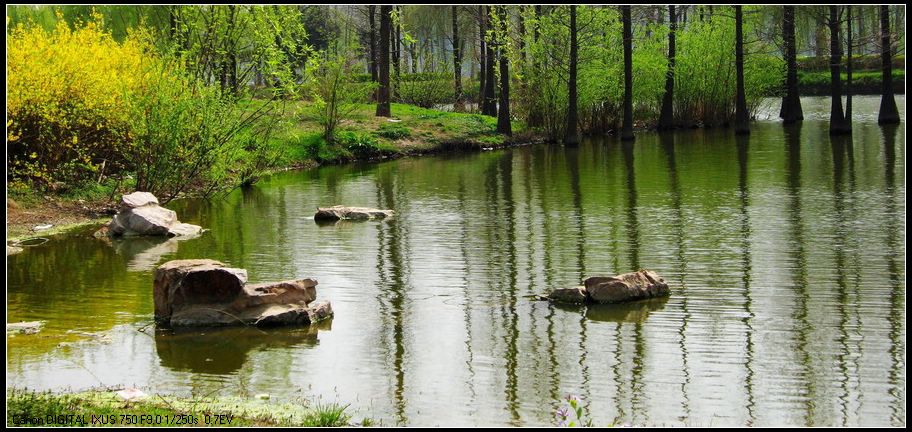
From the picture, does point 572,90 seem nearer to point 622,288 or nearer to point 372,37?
point 372,37

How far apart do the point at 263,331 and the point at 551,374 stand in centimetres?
410

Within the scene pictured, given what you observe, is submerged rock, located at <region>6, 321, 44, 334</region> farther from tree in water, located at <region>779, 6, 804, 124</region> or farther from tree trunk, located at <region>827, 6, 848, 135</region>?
tree in water, located at <region>779, 6, 804, 124</region>

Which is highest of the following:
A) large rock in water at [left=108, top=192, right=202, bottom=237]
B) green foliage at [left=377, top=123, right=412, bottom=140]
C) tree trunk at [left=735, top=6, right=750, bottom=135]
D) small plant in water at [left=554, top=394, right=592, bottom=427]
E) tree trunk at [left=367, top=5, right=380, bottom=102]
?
tree trunk at [left=367, top=5, right=380, bottom=102]

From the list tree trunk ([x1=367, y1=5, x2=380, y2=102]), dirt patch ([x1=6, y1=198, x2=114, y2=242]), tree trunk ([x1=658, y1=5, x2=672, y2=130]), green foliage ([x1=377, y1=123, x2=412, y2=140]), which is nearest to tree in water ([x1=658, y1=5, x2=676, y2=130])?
tree trunk ([x1=658, y1=5, x2=672, y2=130])

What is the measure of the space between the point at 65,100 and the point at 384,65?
68.5 feet

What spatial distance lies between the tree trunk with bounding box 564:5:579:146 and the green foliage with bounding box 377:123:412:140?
6356 millimetres

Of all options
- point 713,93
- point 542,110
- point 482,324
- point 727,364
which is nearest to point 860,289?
point 727,364

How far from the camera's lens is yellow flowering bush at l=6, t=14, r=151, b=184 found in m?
25.0

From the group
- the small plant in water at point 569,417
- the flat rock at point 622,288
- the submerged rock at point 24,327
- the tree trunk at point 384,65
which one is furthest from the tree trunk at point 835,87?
the small plant in water at point 569,417

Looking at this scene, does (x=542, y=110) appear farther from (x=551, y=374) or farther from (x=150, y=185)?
(x=551, y=374)

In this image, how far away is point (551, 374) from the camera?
12.0 m

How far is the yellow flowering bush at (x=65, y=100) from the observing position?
25.0 meters

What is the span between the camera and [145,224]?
2277 centimetres

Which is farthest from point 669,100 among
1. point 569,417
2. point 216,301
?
point 569,417
